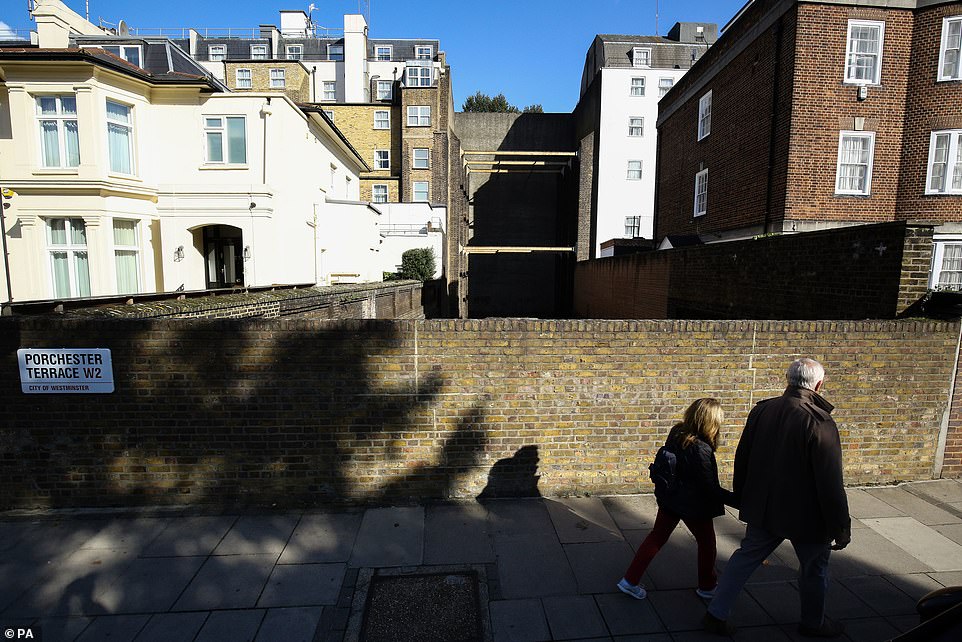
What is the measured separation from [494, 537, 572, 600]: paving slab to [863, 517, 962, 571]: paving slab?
2972 mm

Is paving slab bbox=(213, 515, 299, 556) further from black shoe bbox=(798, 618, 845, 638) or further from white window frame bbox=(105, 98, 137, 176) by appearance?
white window frame bbox=(105, 98, 137, 176)

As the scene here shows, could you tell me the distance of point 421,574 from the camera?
3.69 meters

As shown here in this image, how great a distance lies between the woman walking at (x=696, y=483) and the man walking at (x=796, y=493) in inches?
7.4

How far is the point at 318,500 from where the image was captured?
4.65m

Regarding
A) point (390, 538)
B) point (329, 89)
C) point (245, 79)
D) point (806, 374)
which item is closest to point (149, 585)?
point (390, 538)

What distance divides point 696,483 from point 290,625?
288cm

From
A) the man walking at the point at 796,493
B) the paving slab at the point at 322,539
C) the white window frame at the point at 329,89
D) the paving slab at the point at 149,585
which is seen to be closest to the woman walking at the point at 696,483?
the man walking at the point at 796,493

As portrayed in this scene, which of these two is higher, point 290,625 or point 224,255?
point 224,255


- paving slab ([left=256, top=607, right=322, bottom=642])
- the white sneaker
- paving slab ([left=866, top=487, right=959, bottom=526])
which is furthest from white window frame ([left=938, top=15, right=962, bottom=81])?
paving slab ([left=256, top=607, right=322, bottom=642])

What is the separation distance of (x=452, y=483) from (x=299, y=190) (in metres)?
15.9

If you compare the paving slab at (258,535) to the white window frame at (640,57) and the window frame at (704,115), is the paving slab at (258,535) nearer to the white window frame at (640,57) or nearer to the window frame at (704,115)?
the window frame at (704,115)

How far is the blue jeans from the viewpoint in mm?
2949

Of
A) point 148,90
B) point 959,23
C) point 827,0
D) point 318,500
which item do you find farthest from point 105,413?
point 959,23

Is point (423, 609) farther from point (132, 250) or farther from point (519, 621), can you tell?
point (132, 250)
